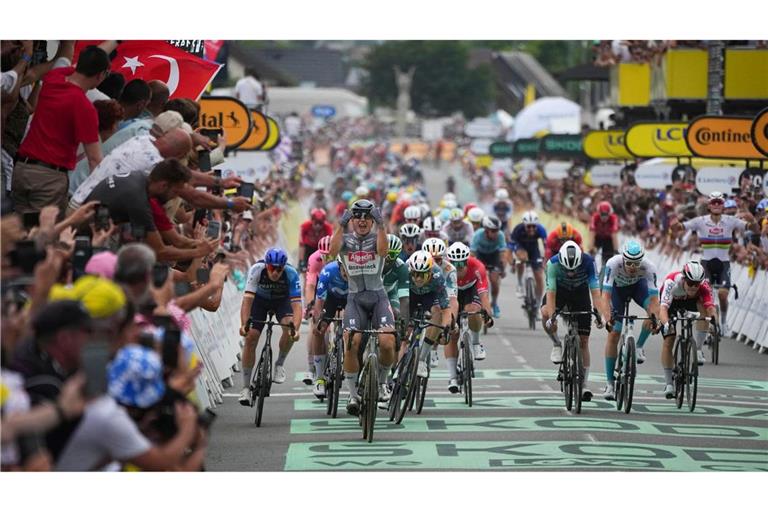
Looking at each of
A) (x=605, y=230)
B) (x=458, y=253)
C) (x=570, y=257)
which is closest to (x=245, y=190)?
(x=570, y=257)

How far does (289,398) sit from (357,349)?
2962 mm

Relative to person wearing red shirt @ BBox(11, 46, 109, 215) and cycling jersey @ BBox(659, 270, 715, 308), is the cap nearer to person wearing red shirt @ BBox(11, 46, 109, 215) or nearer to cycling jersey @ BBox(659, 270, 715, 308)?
person wearing red shirt @ BBox(11, 46, 109, 215)

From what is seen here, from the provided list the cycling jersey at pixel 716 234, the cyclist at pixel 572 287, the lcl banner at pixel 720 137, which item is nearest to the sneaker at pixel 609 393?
the cyclist at pixel 572 287

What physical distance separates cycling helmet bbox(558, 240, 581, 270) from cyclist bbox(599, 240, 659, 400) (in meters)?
0.34

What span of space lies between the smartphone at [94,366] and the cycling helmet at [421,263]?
916cm

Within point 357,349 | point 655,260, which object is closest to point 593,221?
point 655,260

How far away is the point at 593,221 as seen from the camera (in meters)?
32.0

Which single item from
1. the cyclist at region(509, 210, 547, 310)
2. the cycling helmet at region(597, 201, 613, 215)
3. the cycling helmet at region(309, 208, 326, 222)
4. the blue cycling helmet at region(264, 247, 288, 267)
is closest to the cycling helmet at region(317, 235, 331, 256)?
the blue cycling helmet at region(264, 247, 288, 267)

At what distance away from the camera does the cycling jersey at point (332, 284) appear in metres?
17.4

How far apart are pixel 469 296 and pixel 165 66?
444 centimetres

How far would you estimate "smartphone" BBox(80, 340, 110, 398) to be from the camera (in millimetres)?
7938

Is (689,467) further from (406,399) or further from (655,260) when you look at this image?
(655,260)

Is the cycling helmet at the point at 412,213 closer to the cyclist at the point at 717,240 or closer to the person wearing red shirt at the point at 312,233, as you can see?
the person wearing red shirt at the point at 312,233

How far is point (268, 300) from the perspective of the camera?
683 inches
